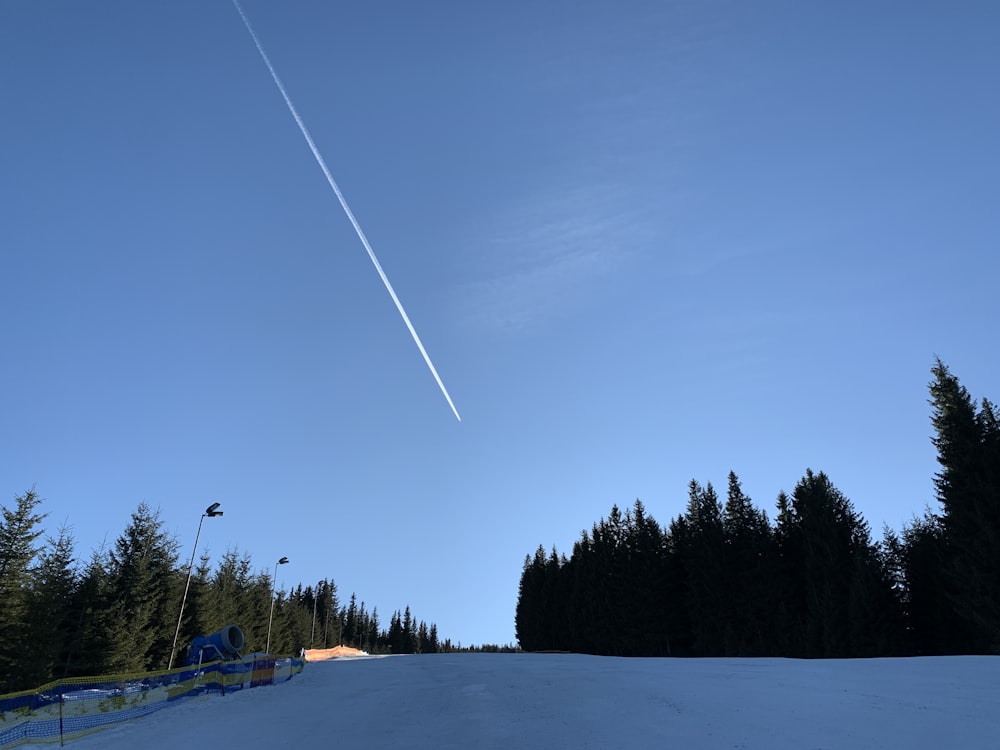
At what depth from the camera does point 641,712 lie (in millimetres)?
17141

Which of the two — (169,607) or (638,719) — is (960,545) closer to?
(638,719)

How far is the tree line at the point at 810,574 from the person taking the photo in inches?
1528

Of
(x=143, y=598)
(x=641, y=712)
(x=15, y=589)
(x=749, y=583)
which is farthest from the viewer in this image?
(x=749, y=583)

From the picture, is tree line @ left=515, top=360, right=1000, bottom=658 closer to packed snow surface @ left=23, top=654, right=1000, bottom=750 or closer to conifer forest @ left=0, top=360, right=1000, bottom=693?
conifer forest @ left=0, top=360, right=1000, bottom=693

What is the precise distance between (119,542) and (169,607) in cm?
730

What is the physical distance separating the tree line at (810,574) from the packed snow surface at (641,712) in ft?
73.0

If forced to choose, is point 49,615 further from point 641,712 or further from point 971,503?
point 971,503

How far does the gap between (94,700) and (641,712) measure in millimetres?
18424

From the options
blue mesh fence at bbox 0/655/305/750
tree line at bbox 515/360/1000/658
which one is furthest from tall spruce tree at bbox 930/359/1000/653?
blue mesh fence at bbox 0/655/305/750

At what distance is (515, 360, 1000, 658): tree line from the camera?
127 feet

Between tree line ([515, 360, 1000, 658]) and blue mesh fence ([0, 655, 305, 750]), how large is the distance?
43728 mm

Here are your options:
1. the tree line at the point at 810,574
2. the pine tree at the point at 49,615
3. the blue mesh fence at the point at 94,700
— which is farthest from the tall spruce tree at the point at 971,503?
the pine tree at the point at 49,615

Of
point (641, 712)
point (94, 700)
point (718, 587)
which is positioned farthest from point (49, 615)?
point (718, 587)

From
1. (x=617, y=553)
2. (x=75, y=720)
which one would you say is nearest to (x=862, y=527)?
(x=617, y=553)
